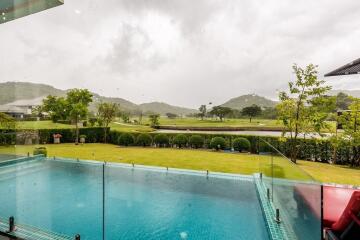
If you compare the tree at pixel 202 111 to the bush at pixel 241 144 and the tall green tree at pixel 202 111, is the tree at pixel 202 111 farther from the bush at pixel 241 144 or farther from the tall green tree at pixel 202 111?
the bush at pixel 241 144

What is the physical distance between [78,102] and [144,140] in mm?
6990

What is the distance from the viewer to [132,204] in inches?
214

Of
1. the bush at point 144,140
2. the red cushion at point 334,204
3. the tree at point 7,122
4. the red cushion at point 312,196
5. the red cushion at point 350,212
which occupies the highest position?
the tree at point 7,122

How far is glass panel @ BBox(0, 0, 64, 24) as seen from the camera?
11.4 ft

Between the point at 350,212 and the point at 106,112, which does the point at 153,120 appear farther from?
the point at 350,212

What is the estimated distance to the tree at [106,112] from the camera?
735 inches

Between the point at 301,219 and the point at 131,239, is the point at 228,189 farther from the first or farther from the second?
the point at 301,219

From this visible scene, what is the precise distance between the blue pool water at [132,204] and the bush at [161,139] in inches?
290

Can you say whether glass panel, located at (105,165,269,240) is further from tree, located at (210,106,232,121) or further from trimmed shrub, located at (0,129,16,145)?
tree, located at (210,106,232,121)

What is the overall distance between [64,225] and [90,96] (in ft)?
50.6

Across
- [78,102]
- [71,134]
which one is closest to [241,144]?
[71,134]

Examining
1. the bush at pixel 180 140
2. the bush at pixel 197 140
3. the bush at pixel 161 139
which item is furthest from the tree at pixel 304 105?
the bush at pixel 161 139

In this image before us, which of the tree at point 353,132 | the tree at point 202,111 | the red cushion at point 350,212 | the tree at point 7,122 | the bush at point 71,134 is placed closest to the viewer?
the red cushion at point 350,212

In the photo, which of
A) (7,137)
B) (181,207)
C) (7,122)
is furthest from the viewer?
(7,122)
